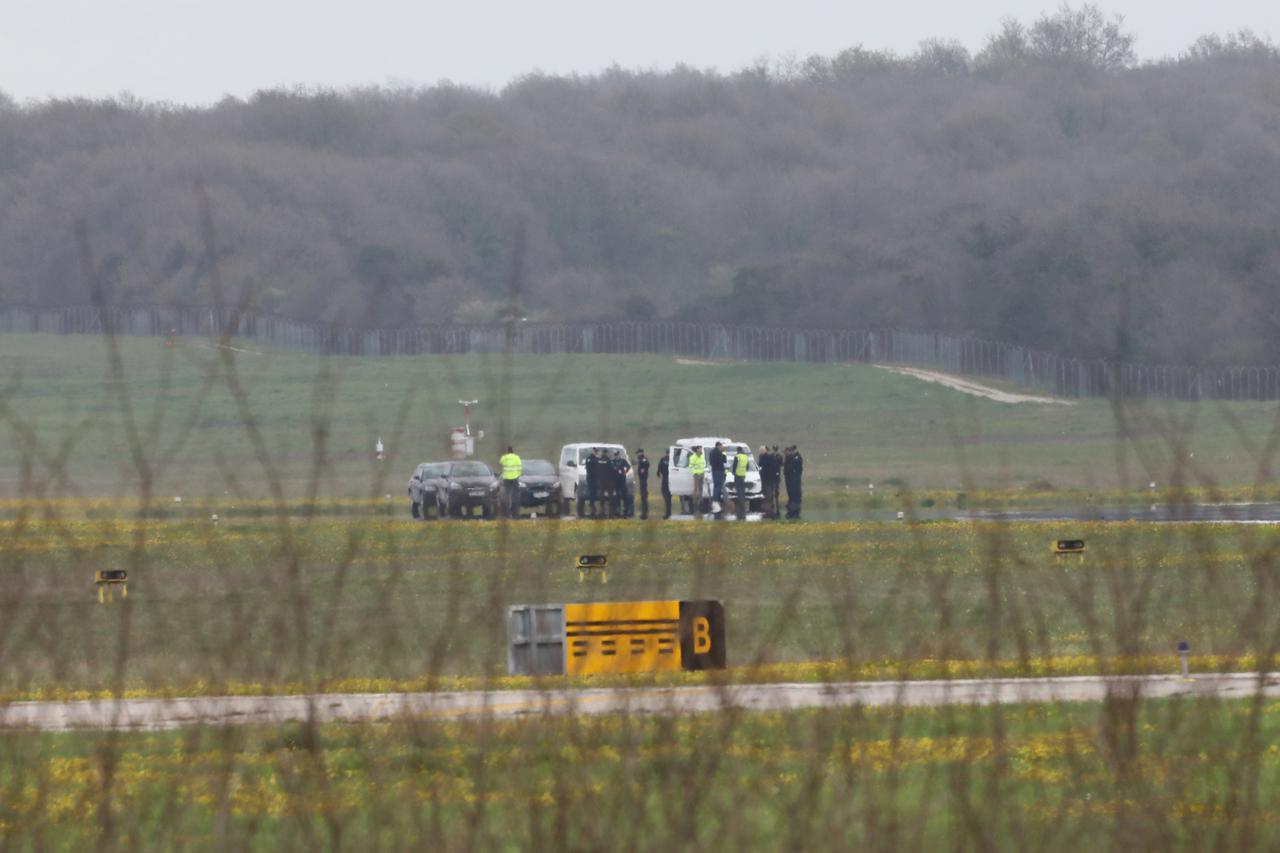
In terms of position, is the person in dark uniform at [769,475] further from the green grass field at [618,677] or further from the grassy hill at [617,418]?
the grassy hill at [617,418]

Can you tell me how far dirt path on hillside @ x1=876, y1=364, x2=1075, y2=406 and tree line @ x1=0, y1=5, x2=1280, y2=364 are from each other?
378 inches

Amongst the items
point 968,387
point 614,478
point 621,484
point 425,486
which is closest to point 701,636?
point 614,478

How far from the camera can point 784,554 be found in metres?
32.4

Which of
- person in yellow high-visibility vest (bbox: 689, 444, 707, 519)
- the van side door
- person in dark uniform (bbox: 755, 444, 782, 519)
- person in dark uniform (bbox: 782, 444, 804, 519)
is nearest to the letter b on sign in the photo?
person in dark uniform (bbox: 755, 444, 782, 519)

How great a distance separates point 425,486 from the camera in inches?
1884

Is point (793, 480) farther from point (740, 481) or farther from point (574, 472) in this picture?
point (574, 472)

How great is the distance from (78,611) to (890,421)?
76.3m

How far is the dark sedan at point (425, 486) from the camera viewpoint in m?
47.6

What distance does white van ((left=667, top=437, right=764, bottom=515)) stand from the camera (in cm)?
4609

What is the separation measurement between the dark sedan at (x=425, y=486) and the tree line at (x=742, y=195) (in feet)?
183

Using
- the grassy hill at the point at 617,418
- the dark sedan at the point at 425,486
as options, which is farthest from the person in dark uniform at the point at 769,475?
the grassy hill at the point at 617,418

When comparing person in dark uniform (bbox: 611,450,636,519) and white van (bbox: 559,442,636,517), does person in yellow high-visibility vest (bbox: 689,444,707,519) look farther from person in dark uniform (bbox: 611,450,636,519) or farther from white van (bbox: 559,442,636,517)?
white van (bbox: 559,442,636,517)

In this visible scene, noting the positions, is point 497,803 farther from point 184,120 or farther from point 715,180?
point 184,120

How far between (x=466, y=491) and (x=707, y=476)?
5316 millimetres
